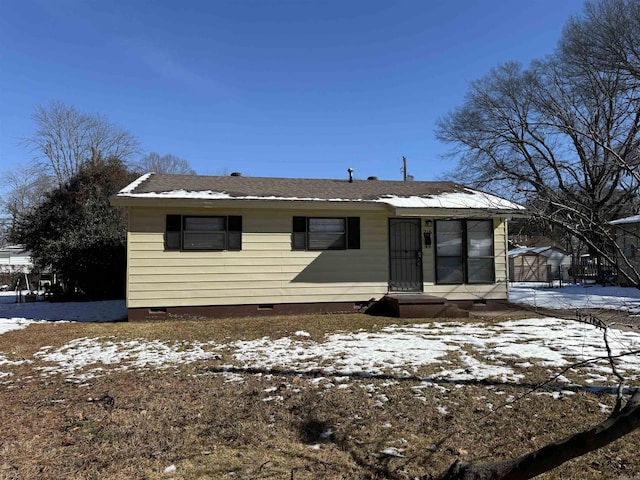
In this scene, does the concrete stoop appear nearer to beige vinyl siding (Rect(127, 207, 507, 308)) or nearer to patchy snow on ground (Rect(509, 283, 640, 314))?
beige vinyl siding (Rect(127, 207, 507, 308))

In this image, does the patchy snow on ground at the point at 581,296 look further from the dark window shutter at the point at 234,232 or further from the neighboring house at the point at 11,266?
the neighboring house at the point at 11,266

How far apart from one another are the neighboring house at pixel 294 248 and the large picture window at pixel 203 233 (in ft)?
0.07

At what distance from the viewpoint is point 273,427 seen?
3.55 meters

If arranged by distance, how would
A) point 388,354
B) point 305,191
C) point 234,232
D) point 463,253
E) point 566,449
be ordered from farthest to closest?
1. point 305,191
2. point 463,253
3. point 234,232
4. point 388,354
5. point 566,449

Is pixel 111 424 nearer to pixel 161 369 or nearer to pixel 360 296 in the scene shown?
pixel 161 369

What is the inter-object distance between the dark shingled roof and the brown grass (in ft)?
18.9

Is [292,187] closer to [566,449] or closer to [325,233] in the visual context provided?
[325,233]

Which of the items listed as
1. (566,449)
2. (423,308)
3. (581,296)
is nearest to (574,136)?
(566,449)

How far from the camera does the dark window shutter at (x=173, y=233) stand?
365 inches

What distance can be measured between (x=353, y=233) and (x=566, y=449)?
859 centimetres

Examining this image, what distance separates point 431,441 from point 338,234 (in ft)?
23.3

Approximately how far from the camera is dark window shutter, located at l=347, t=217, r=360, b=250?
10.2 meters

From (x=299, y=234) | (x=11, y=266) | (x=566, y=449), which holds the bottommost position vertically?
(x=566, y=449)

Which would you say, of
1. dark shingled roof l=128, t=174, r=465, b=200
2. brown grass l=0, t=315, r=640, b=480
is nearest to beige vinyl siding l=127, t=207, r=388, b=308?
dark shingled roof l=128, t=174, r=465, b=200
